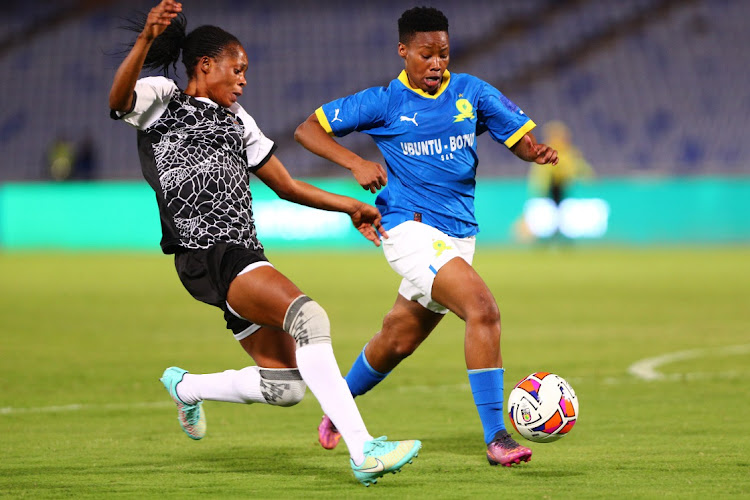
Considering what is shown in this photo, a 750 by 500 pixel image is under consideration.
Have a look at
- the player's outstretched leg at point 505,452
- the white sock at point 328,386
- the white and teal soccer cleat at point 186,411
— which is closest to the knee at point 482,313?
the player's outstretched leg at point 505,452

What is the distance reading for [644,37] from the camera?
101ft

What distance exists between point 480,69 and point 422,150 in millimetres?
25685

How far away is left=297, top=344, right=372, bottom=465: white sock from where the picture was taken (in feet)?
15.9

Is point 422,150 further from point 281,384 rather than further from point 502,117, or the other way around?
point 281,384

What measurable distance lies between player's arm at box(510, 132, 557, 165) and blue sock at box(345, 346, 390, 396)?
1358 mm

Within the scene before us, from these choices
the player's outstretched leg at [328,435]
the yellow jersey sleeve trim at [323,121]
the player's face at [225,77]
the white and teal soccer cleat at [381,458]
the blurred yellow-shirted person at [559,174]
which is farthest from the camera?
the blurred yellow-shirted person at [559,174]

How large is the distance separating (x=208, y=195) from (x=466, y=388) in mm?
3291

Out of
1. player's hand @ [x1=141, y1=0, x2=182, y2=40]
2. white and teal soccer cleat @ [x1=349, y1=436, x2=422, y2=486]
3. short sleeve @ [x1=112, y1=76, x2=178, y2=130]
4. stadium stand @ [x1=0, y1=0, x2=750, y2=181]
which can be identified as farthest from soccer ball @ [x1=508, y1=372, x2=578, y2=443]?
stadium stand @ [x1=0, y1=0, x2=750, y2=181]

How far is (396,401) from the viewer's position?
7480mm

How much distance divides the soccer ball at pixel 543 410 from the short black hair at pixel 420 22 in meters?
1.84

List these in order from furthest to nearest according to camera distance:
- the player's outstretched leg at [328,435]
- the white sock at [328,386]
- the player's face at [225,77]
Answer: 1. the player's outstretched leg at [328,435]
2. the player's face at [225,77]
3. the white sock at [328,386]

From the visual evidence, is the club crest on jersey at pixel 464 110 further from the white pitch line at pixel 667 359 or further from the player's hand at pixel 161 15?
the white pitch line at pixel 667 359

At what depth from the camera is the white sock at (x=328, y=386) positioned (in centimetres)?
486

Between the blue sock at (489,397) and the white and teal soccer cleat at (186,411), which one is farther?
the white and teal soccer cleat at (186,411)
